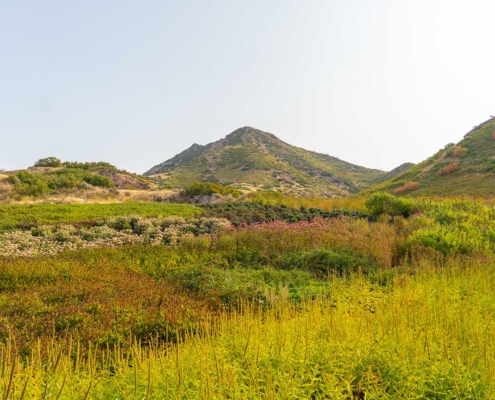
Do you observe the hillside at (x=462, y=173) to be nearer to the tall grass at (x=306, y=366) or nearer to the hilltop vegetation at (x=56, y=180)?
the tall grass at (x=306, y=366)

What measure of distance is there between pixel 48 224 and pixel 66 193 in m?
15.9

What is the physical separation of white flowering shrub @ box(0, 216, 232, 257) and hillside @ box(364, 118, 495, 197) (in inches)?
637

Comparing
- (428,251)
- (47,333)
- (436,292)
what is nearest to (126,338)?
(47,333)

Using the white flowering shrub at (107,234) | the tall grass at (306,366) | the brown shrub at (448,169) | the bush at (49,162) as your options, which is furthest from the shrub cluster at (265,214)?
the bush at (49,162)

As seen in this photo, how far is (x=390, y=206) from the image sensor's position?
47.4ft

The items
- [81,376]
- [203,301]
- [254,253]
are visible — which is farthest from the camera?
[254,253]

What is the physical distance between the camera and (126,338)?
4.32 metres

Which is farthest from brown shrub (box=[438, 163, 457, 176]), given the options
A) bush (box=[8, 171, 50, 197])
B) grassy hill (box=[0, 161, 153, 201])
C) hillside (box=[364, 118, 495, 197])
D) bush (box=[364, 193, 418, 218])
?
bush (box=[8, 171, 50, 197])

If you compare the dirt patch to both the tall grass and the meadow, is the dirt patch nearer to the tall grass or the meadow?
the meadow

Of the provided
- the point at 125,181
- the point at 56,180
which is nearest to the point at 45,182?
the point at 56,180

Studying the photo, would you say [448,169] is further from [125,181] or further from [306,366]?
[125,181]

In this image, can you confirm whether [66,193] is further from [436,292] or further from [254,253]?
[436,292]

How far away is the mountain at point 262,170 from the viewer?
2080 inches

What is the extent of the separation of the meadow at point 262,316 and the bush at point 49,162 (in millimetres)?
35530
